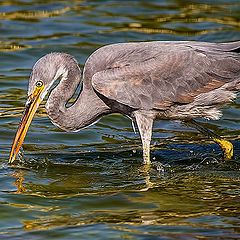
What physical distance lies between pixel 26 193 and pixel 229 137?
3.74 meters

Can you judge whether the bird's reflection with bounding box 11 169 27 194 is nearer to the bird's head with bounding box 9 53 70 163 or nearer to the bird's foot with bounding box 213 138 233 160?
the bird's head with bounding box 9 53 70 163

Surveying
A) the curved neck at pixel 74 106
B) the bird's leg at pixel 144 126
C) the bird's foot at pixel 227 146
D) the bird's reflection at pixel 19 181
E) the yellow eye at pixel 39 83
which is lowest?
the bird's foot at pixel 227 146

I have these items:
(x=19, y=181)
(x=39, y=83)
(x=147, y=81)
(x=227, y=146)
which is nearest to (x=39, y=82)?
(x=39, y=83)

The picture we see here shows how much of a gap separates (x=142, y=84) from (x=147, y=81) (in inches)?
2.7

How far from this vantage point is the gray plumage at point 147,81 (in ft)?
32.3

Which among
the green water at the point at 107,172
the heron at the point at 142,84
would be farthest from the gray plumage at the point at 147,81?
the green water at the point at 107,172

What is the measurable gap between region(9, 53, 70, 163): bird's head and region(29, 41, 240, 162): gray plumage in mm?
14

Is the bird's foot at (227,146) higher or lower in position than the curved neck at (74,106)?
lower

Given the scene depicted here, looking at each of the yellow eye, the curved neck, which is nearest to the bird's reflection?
the curved neck

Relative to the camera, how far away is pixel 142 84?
994 centimetres

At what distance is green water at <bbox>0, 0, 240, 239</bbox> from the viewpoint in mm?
8125

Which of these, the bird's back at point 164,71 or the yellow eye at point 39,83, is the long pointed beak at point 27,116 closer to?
the yellow eye at point 39,83

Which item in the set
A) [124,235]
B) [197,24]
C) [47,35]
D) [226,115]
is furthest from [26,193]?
[197,24]

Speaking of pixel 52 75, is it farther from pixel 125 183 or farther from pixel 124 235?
pixel 124 235
